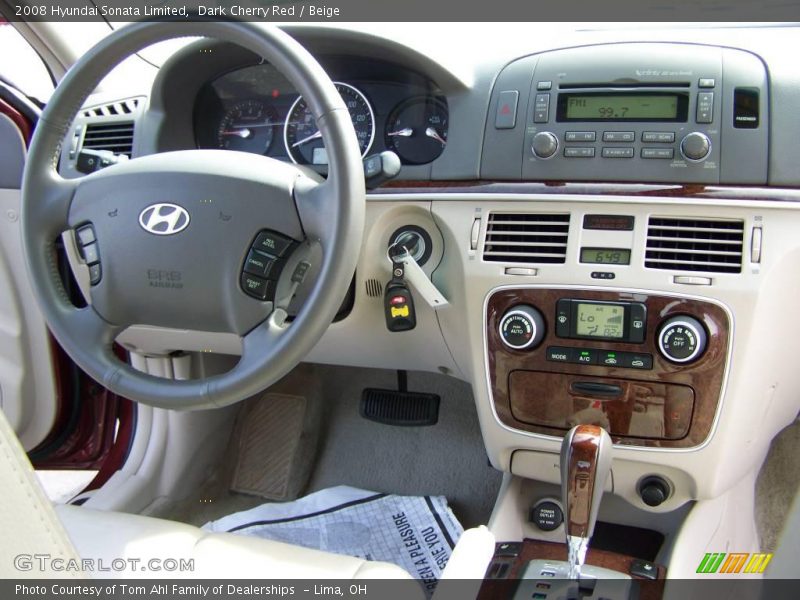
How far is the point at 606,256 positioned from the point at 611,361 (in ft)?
0.61

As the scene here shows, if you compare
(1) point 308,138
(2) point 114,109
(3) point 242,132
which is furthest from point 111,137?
(1) point 308,138

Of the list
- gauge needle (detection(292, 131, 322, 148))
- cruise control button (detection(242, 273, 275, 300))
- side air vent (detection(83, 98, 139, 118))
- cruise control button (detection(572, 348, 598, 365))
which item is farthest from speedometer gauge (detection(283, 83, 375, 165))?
cruise control button (detection(572, 348, 598, 365))

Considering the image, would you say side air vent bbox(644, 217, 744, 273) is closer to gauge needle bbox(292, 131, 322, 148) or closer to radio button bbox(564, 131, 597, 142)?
radio button bbox(564, 131, 597, 142)

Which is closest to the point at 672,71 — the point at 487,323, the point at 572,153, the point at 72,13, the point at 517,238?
the point at 572,153

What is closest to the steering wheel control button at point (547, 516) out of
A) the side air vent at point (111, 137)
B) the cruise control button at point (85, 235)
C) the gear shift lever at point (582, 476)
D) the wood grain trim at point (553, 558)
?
the wood grain trim at point (553, 558)

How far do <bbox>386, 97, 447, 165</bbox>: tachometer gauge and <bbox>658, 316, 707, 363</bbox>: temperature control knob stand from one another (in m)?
0.54

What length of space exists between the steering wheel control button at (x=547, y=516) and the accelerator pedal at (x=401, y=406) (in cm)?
49

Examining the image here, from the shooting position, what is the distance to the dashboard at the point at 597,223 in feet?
4.20

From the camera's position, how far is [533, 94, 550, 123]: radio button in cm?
140

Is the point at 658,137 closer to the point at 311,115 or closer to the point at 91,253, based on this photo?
the point at 311,115

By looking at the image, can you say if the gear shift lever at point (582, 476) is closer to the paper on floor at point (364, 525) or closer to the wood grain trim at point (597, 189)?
the wood grain trim at point (597, 189)

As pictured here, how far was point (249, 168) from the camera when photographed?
1168 mm

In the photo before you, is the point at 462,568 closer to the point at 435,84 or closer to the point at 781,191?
the point at 781,191

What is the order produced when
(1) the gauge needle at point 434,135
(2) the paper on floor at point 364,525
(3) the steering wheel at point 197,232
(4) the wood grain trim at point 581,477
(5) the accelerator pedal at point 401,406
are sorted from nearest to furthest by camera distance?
(3) the steering wheel at point 197,232 < (4) the wood grain trim at point 581,477 < (1) the gauge needle at point 434,135 < (2) the paper on floor at point 364,525 < (5) the accelerator pedal at point 401,406
